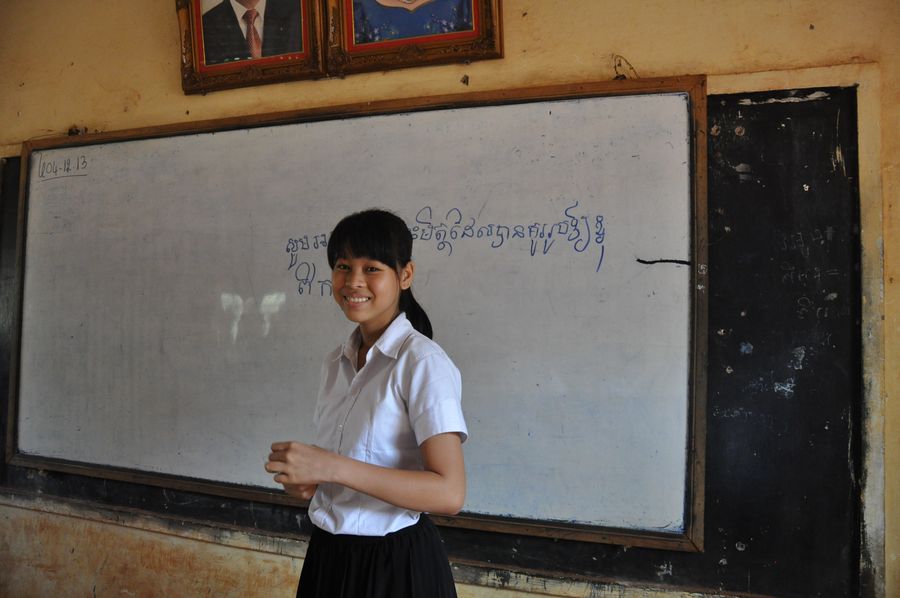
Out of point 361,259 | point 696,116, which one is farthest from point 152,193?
point 696,116

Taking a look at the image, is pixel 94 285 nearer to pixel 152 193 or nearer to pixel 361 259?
pixel 152 193

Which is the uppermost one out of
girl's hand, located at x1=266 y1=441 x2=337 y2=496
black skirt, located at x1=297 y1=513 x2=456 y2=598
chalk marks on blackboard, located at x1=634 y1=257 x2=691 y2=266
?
chalk marks on blackboard, located at x1=634 y1=257 x2=691 y2=266

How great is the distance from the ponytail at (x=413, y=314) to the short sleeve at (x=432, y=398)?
0.15m

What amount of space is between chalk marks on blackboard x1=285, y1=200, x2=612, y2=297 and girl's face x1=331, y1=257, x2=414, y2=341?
0.78 metres

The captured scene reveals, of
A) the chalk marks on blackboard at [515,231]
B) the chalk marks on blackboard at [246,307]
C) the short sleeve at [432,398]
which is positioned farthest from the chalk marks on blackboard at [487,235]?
the short sleeve at [432,398]

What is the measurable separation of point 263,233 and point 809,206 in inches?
65.6

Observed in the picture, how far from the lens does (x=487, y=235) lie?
1.80m

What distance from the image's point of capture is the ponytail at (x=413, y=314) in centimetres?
109

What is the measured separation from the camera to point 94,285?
2275 mm

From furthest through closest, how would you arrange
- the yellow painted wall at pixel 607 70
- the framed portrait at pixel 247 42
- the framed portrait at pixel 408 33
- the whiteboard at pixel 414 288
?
the framed portrait at pixel 247 42 → the framed portrait at pixel 408 33 → the whiteboard at pixel 414 288 → the yellow painted wall at pixel 607 70

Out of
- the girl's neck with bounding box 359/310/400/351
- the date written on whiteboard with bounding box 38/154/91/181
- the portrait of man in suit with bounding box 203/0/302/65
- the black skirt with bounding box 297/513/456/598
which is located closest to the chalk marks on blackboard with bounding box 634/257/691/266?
the girl's neck with bounding box 359/310/400/351

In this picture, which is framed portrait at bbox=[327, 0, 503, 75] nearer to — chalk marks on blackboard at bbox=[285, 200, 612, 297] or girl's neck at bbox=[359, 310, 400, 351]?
chalk marks on blackboard at bbox=[285, 200, 612, 297]

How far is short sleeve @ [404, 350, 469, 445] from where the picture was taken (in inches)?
34.6

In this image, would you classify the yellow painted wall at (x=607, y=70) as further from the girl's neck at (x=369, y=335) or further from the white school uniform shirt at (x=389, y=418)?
the white school uniform shirt at (x=389, y=418)
